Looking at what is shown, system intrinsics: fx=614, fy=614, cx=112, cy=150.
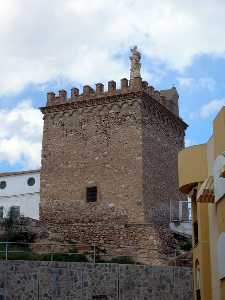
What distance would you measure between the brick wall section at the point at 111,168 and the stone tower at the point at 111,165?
0.14ft

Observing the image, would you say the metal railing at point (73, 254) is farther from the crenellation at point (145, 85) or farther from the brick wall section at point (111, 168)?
the crenellation at point (145, 85)

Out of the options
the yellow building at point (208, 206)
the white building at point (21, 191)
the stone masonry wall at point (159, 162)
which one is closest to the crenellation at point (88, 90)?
the stone masonry wall at point (159, 162)

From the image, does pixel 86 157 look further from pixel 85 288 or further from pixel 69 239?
pixel 85 288

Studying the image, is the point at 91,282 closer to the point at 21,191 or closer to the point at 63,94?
the point at 63,94

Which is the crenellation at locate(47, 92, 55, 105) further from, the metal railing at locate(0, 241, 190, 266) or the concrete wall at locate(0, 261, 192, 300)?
the concrete wall at locate(0, 261, 192, 300)

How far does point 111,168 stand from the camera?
107ft

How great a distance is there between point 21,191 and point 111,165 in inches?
560

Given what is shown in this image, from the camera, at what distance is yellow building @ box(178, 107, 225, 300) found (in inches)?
612

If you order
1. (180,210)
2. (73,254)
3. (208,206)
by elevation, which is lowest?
(73,254)

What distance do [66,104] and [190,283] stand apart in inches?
544

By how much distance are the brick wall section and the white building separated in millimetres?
9981

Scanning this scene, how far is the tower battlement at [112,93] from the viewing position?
3309cm

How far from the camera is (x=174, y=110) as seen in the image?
121 feet

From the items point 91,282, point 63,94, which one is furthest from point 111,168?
point 91,282
